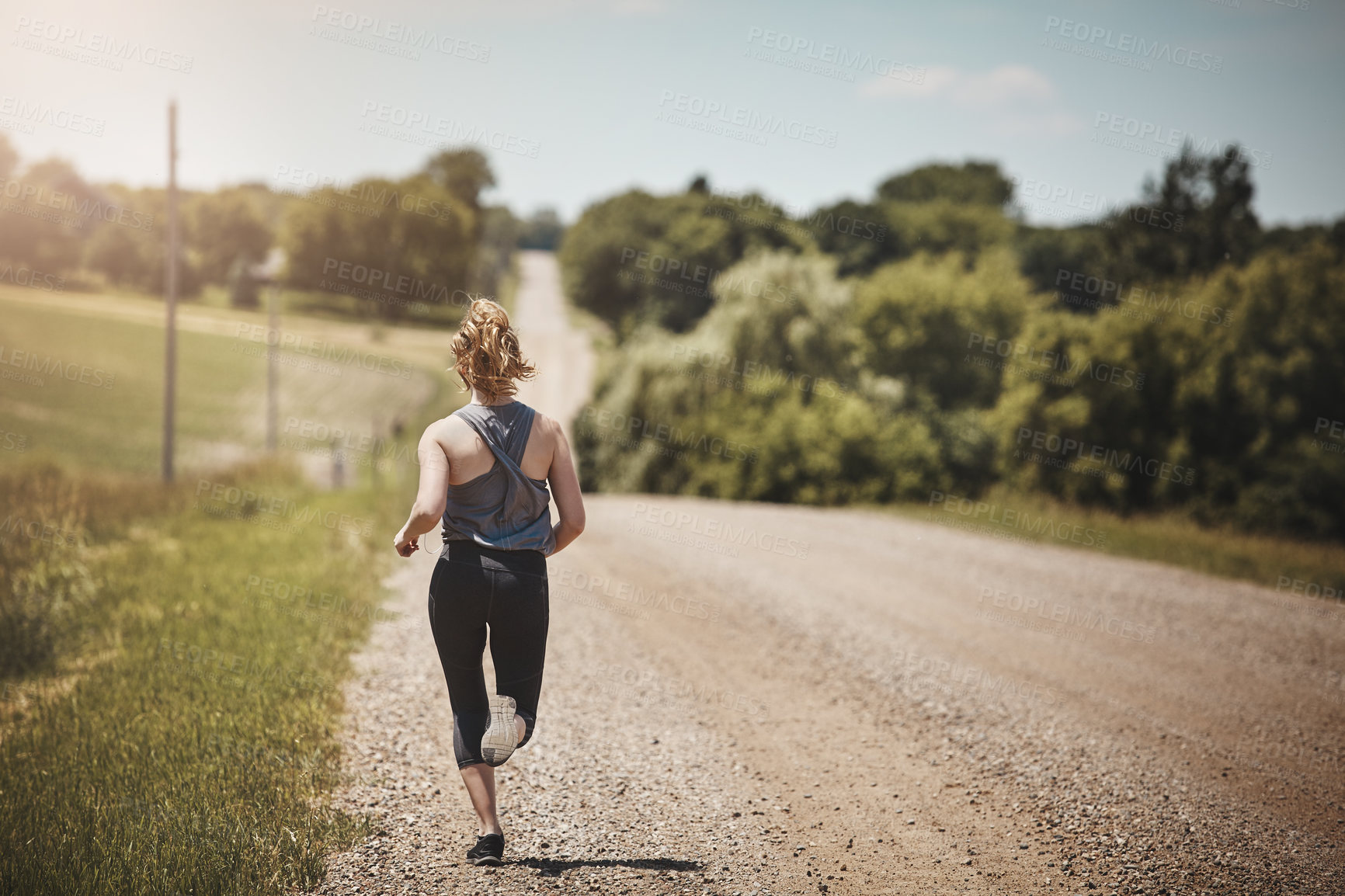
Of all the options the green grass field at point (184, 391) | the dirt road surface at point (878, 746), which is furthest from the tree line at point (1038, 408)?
the dirt road surface at point (878, 746)

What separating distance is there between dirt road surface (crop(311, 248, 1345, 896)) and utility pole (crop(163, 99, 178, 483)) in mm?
11148

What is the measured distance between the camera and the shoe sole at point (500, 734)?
3469 millimetres

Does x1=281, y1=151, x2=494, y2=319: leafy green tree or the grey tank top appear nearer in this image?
the grey tank top

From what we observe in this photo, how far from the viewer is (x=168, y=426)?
60.4ft

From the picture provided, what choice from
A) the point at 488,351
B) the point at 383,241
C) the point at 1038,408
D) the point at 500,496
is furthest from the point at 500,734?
the point at 383,241

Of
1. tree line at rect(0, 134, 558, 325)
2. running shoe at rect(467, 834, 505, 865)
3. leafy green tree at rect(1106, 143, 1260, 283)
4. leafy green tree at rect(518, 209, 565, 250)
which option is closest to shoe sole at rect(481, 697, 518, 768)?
running shoe at rect(467, 834, 505, 865)

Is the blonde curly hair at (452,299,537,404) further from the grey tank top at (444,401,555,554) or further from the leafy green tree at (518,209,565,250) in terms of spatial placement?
the leafy green tree at (518,209,565,250)

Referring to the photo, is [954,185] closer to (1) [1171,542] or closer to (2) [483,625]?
(1) [1171,542]

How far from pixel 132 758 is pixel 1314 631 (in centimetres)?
1136

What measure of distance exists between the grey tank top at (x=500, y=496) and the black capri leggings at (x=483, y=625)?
0.19 feet

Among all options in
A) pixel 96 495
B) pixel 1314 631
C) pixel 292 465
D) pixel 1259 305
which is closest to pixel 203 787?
pixel 1314 631

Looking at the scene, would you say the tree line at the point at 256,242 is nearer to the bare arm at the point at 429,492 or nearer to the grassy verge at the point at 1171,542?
the grassy verge at the point at 1171,542

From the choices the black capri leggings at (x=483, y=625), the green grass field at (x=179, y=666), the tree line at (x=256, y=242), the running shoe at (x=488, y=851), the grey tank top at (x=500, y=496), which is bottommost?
the green grass field at (x=179, y=666)

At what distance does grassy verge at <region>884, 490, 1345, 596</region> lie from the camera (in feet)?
39.2
